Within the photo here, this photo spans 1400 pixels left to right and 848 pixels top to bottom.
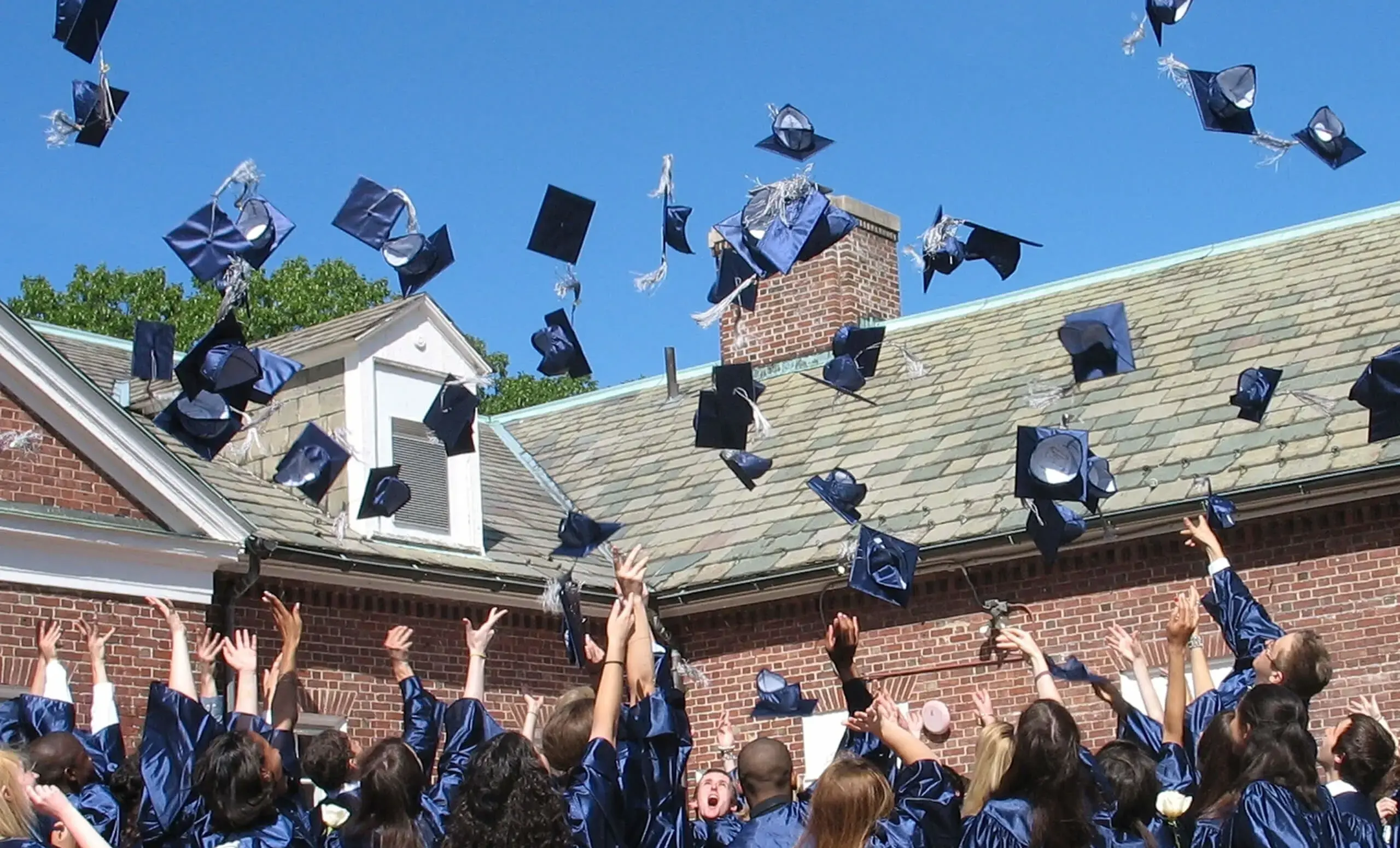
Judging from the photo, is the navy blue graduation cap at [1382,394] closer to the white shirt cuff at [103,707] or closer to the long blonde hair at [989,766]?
the long blonde hair at [989,766]

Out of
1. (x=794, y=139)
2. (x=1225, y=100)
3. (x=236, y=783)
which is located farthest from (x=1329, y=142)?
(x=236, y=783)

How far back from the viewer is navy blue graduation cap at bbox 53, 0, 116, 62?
806 cm

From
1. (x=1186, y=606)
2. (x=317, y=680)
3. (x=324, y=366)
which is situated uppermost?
(x=324, y=366)

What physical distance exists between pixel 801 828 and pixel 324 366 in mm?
9042

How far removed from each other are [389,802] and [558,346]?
4443 mm

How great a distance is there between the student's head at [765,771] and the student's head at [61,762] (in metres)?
2.08

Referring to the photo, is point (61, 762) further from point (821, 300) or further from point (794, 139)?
point (821, 300)

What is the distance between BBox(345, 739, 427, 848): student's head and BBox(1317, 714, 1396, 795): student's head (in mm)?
2666

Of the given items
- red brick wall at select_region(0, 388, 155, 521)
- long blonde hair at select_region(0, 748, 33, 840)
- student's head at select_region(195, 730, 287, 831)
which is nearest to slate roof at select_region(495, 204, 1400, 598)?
red brick wall at select_region(0, 388, 155, 521)

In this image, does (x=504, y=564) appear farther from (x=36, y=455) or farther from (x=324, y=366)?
(x=36, y=455)

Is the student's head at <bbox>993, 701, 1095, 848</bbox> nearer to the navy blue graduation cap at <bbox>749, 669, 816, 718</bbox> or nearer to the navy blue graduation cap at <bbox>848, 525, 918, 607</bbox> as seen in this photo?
the navy blue graduation cap at <bbox>848, 525, 918, 607</bbox>

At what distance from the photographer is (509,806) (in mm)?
4922

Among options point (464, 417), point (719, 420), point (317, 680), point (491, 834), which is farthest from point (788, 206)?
point (317, 680)

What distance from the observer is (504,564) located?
14.4 metres
